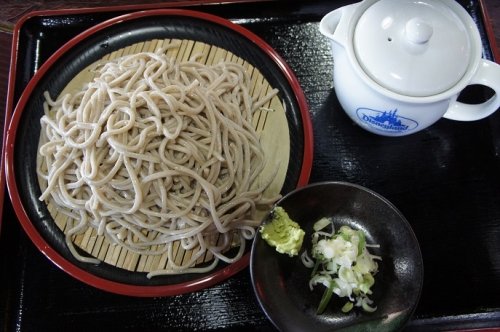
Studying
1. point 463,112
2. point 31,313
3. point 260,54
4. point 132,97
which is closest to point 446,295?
point 463,112

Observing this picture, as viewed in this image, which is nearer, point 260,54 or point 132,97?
point 132,97

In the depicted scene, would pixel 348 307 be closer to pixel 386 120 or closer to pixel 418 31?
pixel 386 120

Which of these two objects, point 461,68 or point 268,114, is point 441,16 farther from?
point 268,114

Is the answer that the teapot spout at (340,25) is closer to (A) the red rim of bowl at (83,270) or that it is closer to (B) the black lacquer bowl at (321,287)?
(A) the red rim of bowl at (83,270)

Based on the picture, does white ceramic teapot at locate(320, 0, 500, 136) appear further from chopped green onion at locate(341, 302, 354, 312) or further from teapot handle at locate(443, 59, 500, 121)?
chopped green onion at locate(341, 302, 354, 312)

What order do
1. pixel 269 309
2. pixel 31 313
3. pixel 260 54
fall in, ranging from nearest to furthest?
pixel 269 309 < pixel 31 313 < pixel 260 54

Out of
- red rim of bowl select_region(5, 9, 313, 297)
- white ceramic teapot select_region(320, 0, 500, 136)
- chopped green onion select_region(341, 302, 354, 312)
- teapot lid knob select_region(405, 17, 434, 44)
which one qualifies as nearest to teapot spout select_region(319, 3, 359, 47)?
white ceramic teapot select_region(320, 0, 500, 136)
